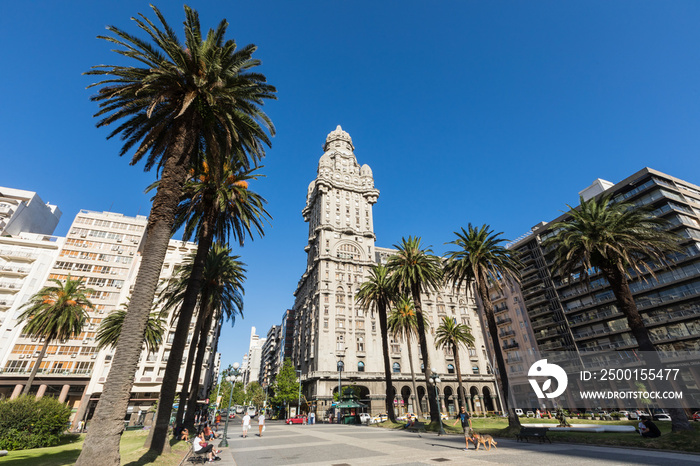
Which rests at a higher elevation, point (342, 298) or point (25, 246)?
point (25, 246)

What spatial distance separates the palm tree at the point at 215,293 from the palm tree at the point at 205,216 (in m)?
3.17

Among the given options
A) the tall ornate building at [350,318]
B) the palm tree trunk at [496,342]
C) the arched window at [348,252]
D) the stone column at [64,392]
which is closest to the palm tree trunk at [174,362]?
the palm tree trunk at [496,342]

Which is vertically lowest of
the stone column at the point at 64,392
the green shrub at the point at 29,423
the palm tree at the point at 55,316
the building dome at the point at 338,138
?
the green shrub at the point at 29,423

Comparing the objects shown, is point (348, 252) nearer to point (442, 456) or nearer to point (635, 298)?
point (635, 298)

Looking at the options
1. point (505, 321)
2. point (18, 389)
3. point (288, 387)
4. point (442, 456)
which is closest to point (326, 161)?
point (288, 387)

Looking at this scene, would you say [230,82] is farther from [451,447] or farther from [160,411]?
[451,447]

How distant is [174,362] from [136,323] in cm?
714

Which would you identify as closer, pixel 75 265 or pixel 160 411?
pixel 160 411

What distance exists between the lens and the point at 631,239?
2162cm

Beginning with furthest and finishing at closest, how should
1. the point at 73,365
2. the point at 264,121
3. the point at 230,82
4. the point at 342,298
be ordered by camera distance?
the point at 342,298, the point at 73,365, the point at 264,121, the point at 230,82

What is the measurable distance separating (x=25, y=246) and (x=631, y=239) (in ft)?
301

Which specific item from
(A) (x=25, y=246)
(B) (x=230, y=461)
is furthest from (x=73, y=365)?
(B) (x=230, y=461)

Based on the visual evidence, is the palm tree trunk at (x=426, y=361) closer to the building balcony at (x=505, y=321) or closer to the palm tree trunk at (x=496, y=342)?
the palm tree trunk at (x=496, y=342)

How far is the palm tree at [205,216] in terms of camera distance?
1686cm
